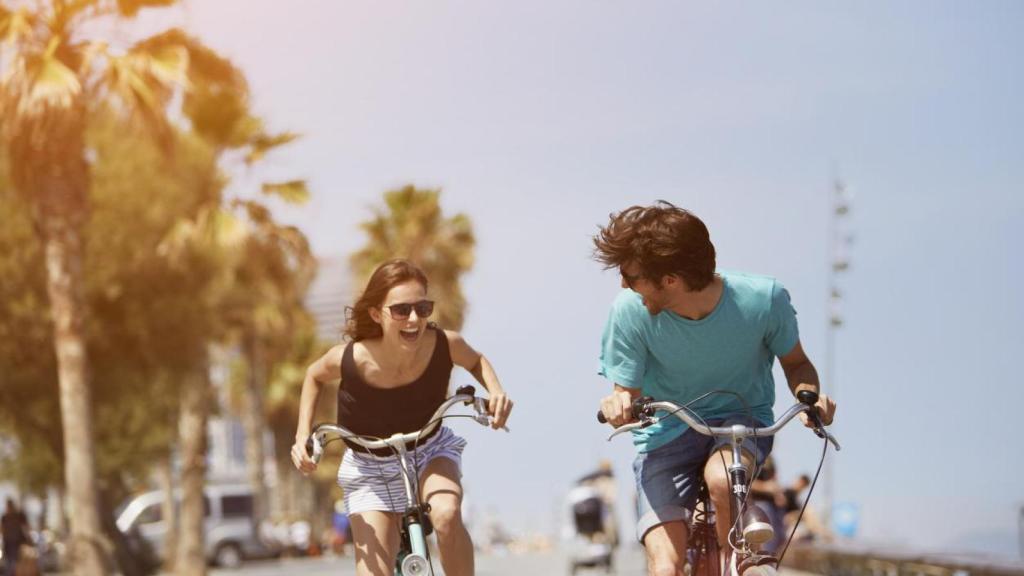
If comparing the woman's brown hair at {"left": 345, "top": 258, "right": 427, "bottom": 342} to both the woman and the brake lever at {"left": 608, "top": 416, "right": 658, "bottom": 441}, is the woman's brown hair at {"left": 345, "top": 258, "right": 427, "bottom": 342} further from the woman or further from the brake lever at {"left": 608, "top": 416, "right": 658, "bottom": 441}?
the brake lever at {"left": 608, "top": 416, "right": 658, "bottom": 441}

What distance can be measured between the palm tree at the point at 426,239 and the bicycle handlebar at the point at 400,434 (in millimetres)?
39396

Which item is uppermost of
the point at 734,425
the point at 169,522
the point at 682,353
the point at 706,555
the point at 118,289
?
the point at 118,289

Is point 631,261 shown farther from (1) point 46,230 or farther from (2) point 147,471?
(2) point 147,471

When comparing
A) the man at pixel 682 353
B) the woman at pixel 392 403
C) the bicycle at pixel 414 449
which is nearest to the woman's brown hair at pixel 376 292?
the woman at pixel 392 403

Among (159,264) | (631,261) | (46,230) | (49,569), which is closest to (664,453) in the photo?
(631,261)

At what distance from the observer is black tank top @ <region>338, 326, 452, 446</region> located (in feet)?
22.3

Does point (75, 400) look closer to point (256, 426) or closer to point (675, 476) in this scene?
point (675, 476)

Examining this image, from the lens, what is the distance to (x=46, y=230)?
24.0m

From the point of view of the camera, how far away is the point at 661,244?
555 centimetres

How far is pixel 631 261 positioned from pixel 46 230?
64.2ft

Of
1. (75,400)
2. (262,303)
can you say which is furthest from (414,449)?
(262,303)

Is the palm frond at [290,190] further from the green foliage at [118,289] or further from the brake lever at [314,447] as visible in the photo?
the brake lever at [314,447]

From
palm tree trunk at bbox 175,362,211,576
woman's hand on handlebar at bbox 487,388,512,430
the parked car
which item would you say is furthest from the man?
the parked car

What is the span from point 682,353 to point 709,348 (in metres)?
0.09
